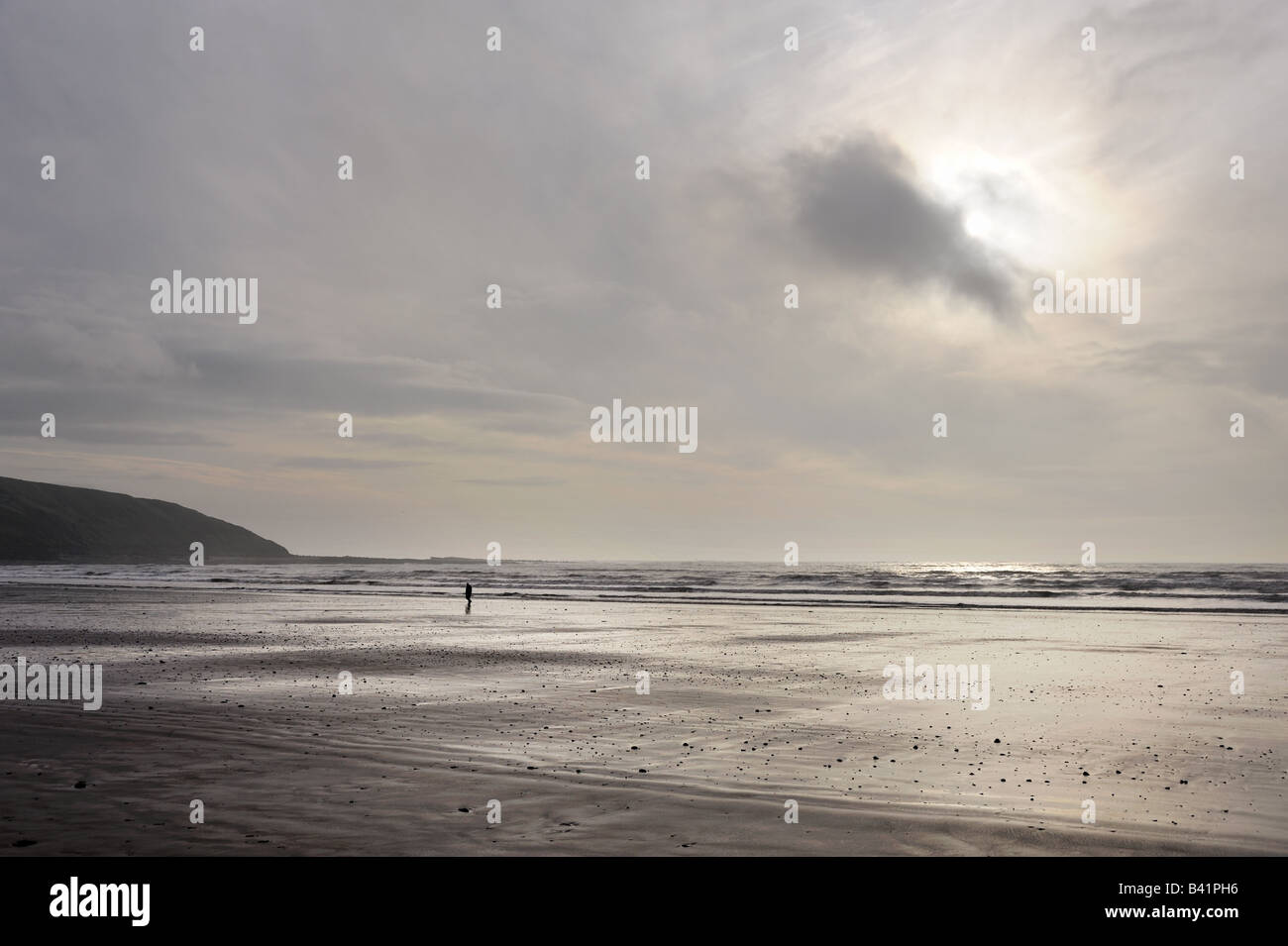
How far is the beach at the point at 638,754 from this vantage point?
26.2ft

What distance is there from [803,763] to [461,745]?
5.04 m

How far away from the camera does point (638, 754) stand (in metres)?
11.5

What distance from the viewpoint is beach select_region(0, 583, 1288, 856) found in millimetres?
7992
